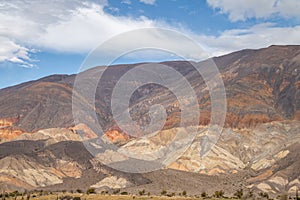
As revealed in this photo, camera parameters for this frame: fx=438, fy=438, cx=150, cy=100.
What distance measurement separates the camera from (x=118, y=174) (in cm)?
10869

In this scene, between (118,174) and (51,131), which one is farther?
(51,131)

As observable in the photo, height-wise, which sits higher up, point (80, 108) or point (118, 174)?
point (80, 108)

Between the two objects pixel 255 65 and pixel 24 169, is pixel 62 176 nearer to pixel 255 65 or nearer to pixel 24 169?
pixel 24 169

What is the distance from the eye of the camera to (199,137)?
131 metres

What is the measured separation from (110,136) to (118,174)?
189 ft

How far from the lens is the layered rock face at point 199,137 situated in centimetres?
10556

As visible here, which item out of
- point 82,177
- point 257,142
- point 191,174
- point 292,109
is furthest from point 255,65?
point 82,177

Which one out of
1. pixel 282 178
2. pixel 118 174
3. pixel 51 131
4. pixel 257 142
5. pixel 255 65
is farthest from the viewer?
pixel 255 65

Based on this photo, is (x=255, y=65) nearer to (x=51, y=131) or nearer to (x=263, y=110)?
(x=263, y=110)

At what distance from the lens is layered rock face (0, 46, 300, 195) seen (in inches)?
4156

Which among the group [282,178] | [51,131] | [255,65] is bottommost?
[282,178]

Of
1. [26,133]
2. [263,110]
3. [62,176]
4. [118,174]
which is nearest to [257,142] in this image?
[263,110]

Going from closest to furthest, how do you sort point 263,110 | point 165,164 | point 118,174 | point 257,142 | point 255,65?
point 118,174 < point 165,164 < point 257,142 < point 263,110 < point 255,65

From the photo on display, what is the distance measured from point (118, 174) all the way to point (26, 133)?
61.3 m
